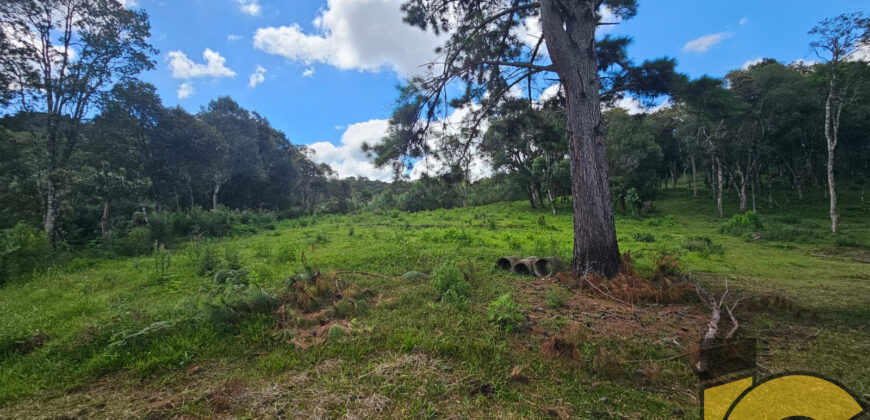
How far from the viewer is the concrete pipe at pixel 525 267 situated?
609cm

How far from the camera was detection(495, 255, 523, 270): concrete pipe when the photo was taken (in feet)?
21.0

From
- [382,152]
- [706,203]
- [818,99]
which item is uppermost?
[818,99]

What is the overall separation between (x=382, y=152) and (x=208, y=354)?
4.68 m

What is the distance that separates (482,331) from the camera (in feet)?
11.1

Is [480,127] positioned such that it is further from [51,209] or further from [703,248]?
[51,209]

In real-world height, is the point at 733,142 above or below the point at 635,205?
above

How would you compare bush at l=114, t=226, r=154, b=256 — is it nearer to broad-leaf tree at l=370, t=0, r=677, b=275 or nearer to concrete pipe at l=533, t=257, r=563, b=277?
broad-leaf tree at l=370, t=0, r=677, b=275

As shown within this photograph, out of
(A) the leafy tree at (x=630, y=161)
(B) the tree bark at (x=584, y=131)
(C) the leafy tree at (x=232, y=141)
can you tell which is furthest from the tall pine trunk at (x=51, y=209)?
(A) the leafy tree at (x=630, y=161)

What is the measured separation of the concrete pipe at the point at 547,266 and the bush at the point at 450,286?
192cm

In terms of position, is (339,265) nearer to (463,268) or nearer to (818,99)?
(463,268)

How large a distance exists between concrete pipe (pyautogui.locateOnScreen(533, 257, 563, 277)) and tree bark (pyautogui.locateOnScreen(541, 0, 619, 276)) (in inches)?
12.2

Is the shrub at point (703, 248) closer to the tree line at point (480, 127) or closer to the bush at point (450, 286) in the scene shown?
the tree line at point (480, 127)

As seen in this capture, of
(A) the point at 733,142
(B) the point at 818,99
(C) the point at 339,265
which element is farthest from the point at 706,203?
(C) the point at 339,265

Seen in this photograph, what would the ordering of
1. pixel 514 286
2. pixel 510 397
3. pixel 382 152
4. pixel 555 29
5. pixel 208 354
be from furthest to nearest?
pixel 382 152, pixel 555 29, pixel 514 286, pixel 208 354, pixel 510 397
